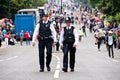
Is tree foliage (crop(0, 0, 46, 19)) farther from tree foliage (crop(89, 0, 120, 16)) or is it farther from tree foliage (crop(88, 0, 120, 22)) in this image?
tree foliage (crop(88, 0, 120, 22))

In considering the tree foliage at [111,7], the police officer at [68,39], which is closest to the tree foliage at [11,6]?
the tree foliage at [111,7]

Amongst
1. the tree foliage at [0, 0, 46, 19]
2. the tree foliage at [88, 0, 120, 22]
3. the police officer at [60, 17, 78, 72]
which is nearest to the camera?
the police officer at [60, 17, 78, 72]

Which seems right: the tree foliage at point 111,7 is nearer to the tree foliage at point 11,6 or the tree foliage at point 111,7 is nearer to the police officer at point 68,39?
the tree foliage at point 11,6

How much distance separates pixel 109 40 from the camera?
3200 centimetres

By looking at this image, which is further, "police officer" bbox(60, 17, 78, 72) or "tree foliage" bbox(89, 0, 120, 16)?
"tree foliage" bbox(89, 0, 120, 16)

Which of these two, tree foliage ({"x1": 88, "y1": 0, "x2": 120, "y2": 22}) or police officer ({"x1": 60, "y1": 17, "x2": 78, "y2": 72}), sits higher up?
police officer ({"x1": 60, "y1": 17, "x2": 78, "y2": 72})

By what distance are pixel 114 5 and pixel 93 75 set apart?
4367cm

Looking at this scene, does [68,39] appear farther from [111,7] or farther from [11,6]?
[11,6]

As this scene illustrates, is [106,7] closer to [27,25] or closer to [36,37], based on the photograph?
[27,25]

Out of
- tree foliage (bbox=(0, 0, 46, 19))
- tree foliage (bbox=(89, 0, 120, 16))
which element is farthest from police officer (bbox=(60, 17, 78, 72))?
tree foliage (bbox=(0, 0, 46, 19))

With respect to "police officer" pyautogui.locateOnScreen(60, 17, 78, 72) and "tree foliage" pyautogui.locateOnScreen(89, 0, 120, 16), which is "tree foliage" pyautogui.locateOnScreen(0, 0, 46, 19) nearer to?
"tree foliage" pyautogui.locateOnScreen(89, 0, 120, 16)

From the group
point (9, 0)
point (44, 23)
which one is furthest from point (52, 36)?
point (9, 0)

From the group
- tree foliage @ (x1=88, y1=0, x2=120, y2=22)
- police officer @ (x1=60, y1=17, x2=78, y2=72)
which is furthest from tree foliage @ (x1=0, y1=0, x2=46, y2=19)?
police officer @ (x1=60, y1=17, x2=78, y2=72)

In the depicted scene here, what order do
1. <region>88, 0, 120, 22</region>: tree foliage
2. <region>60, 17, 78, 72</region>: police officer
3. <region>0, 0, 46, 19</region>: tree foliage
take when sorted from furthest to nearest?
<region>0, 0, 46, 19</region>: tree foliage
<region>88, 0, 120, 22</region>: tree foliage
<region>60, 17, 78, 72</region>: police officer
